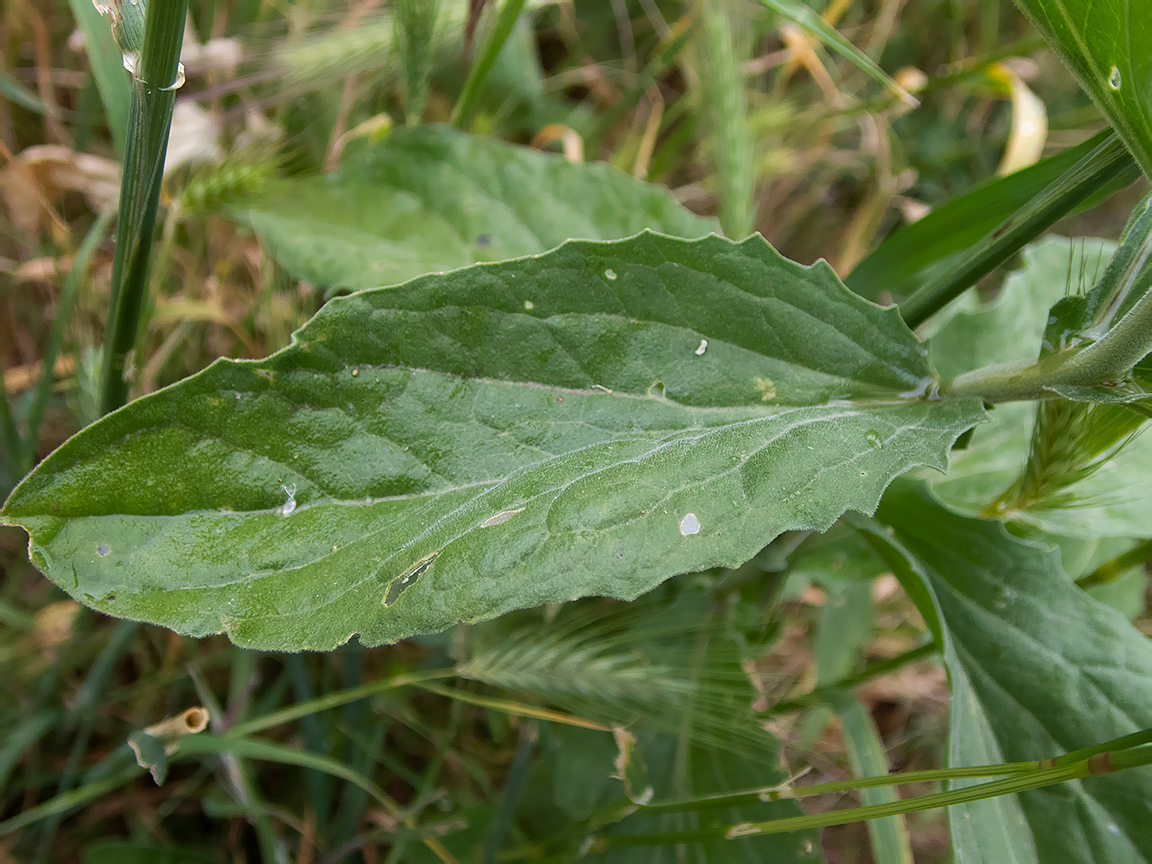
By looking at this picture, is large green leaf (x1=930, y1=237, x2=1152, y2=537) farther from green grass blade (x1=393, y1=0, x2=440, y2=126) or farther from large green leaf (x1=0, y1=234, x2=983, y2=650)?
green grass blade (x1=393, y1=0, x2=440, y2=126)

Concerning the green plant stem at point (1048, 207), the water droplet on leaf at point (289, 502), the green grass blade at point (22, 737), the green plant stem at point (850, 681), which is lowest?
the green grass blade at point (22, 737)

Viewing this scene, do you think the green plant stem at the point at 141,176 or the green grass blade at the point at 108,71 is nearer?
the green plant stem at the point at 141,176

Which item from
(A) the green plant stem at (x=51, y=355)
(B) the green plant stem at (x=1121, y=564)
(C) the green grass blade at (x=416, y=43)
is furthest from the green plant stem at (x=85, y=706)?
(B) the green plant stem at (x=1121, y=564)

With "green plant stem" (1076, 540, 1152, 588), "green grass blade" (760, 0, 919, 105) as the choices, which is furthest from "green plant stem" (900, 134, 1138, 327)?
"green plant stem" (1076, 540, 1152, 588)

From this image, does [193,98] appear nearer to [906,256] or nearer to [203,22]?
[203,22]

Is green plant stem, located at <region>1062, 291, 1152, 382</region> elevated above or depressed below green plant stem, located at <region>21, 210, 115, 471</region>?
above

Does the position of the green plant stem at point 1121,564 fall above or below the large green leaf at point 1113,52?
below

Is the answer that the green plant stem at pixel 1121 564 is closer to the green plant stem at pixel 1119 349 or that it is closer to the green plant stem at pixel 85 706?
the green plant stem at pixel 1119 349
